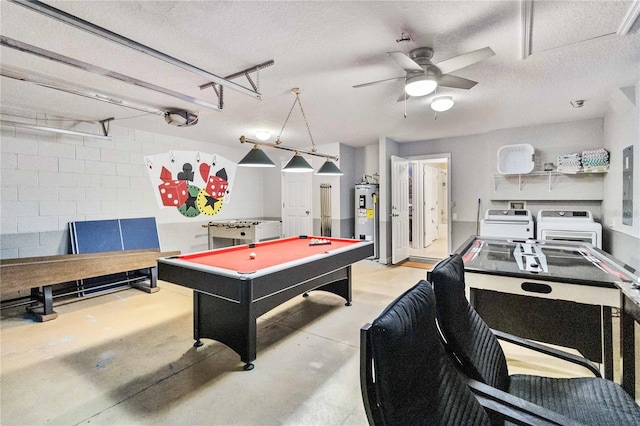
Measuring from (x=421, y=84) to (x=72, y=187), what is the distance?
4946 millimetres

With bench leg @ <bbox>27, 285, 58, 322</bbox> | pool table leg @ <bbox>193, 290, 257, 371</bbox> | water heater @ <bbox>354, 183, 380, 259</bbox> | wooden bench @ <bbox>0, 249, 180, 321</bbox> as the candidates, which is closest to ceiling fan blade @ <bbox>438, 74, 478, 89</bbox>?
pool table leg @ <bbox>193, 290, 257, 371</bbox>

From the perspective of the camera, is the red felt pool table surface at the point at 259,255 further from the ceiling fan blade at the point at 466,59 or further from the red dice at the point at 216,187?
the red dice at the point at 216,187

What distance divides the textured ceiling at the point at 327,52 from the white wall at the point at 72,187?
499 mm

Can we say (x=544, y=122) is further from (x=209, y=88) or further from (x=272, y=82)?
(x=209, y=88)

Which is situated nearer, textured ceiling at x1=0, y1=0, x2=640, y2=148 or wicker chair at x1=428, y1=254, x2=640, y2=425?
wicker chair at x1=428, y1=254, x2=640, y2=425

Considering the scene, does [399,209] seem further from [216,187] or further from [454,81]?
[216,187]

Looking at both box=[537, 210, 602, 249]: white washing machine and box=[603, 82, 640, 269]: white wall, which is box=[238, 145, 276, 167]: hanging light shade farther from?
box=[537, 210, 602, 249]: white washing machine

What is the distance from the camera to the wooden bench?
10.4 feet

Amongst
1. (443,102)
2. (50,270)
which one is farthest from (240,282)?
(50,270)

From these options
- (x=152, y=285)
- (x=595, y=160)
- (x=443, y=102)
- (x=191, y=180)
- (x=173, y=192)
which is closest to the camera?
(x=443, y=102)

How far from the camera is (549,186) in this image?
15.7 ft

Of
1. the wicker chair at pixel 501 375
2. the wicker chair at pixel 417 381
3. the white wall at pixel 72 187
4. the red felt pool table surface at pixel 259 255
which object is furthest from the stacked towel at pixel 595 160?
the white wall at pixel 72 187

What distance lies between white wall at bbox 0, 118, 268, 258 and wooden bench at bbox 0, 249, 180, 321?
2.00ft

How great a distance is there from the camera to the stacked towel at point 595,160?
13.3 feet
